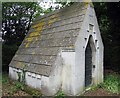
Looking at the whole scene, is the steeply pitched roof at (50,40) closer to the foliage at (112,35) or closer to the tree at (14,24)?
the foliage at (112,35)

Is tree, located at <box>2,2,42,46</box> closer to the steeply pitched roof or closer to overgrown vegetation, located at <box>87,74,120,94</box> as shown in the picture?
the steeply pitched roof

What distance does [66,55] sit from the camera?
33.6ft

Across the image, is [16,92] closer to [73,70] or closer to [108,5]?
[73,70]

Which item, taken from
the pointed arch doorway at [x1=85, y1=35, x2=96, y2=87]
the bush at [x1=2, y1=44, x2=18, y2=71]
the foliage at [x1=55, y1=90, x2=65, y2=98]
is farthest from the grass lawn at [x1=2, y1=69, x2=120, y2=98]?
the bush at [x1=2, y1=44, x2=18, y2=71]

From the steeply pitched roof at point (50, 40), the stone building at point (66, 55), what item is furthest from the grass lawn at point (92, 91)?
the steeply pitched roof at point (50, 40)

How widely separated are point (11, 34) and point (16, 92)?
1317 cm

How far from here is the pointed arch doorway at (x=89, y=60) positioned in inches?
453

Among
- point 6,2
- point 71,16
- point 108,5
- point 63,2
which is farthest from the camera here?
point 63,2

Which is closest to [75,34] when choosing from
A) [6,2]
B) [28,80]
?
[28,80]

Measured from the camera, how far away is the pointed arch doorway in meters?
11.5

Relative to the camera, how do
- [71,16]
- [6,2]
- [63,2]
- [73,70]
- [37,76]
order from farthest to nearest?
[63,2], [6,2], [71,16], [37,76], [73,70]

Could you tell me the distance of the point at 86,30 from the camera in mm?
10984

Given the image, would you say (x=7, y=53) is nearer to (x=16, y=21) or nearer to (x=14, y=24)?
(x=14, y=24)

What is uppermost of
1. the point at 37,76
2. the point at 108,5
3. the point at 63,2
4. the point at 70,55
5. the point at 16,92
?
the point at 63,2
